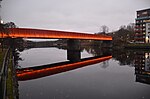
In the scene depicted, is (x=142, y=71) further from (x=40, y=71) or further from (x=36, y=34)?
(x=36, y=34)

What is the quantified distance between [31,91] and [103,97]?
705cm

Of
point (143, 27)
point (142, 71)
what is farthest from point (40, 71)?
point (143, 27)

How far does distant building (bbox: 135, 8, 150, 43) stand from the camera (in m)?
102

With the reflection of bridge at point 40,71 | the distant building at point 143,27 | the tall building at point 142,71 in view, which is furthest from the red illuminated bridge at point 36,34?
the distant building at point 143,27

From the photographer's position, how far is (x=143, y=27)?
106 m

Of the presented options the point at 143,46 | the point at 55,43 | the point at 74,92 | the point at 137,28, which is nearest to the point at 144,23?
the point at 137,28

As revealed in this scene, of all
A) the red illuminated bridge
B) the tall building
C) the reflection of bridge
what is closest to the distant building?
the red illuminated bridge

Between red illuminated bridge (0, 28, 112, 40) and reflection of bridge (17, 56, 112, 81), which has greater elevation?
red illuminated bridge (0, 28, 112, 40)

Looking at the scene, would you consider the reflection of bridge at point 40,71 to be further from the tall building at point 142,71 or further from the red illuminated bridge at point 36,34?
the red illuminated bridge at point 36,34

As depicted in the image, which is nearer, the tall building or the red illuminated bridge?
the tall building

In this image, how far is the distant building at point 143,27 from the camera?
10159 centimetres

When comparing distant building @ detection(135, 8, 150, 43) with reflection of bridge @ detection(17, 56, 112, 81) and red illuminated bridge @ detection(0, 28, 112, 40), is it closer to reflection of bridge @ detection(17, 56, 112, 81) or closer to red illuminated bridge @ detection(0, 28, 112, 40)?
red illuminated bridge @ detection(0, 28, 112, 40)

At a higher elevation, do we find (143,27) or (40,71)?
(143,27)

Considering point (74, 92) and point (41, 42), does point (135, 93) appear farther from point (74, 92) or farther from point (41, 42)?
point (41, 42)
